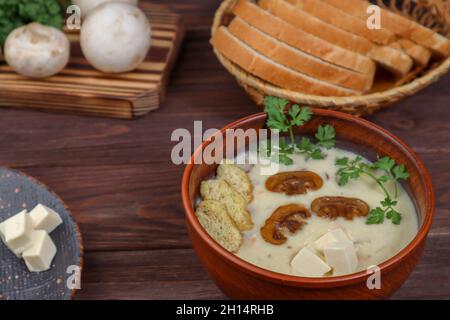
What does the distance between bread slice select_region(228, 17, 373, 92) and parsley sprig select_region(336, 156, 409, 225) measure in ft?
1.06

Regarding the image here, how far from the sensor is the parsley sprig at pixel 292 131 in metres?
1.26

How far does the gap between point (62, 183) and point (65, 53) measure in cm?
43

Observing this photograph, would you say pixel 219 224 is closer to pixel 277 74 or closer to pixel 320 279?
pixel 320 279

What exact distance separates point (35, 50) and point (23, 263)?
2.21ft

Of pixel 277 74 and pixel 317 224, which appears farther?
pixel 277 74

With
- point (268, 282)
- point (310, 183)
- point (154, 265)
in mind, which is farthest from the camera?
point (154, 265)

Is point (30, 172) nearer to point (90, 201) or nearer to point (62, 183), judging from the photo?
point (62, 183)

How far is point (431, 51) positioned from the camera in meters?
1.67

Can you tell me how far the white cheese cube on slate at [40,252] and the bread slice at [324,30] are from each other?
0.83 metres

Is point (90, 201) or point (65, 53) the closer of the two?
point (90, 201)

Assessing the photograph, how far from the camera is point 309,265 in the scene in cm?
106

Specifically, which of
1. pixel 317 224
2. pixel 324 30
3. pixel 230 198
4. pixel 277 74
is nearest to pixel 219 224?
pixel 230 198

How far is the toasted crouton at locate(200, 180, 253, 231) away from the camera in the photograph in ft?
3.78
